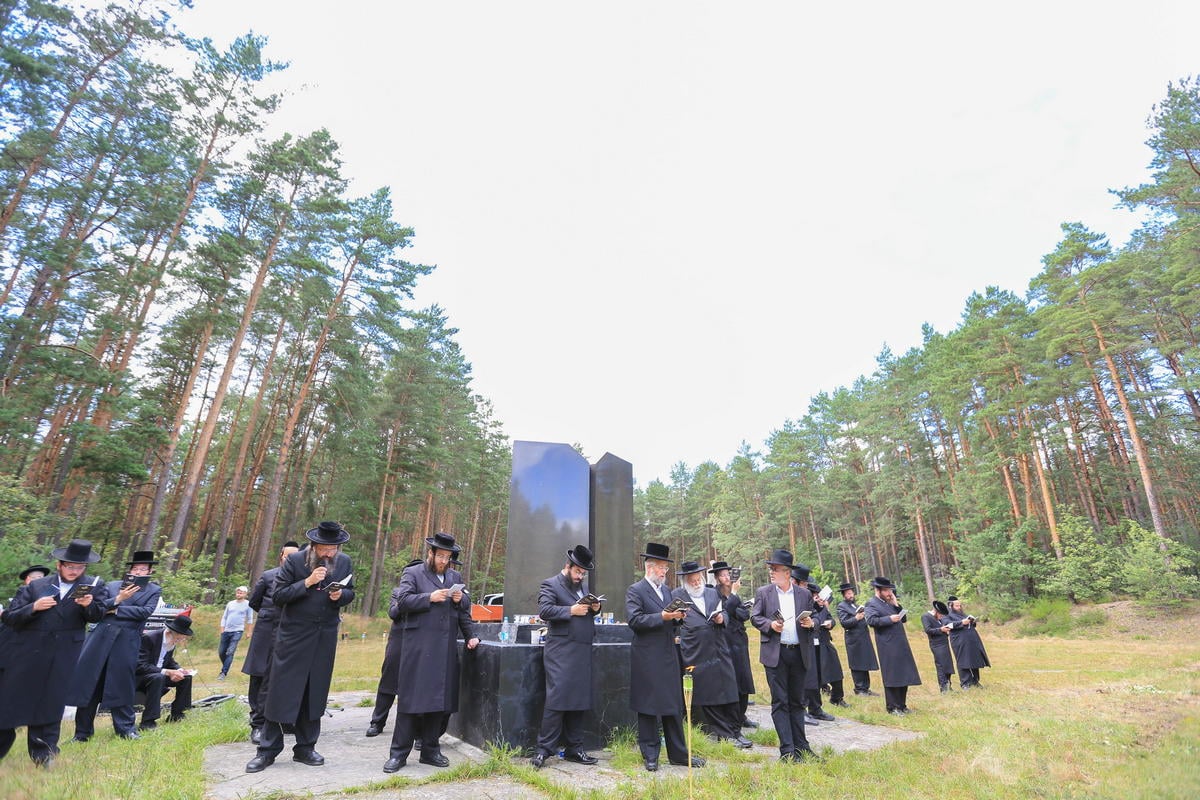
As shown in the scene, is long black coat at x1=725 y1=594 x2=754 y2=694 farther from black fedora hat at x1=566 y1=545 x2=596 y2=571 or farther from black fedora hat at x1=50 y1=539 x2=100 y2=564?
black fedora hat at x1=50 y1=539 x2=100 y2=564

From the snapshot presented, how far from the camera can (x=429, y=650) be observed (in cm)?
517

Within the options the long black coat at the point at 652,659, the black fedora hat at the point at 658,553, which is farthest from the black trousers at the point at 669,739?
the black fedora hat at the point at 658,553

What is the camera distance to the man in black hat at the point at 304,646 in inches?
187

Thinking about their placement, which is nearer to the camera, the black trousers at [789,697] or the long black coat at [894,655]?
the black trousers at [789,697]

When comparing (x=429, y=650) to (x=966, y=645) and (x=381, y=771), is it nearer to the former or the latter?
(x=381, y=771)

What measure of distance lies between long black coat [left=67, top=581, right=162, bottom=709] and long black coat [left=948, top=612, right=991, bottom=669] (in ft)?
A: 43.8

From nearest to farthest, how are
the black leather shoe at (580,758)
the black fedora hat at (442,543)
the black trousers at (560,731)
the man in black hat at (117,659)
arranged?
the black trousers at (560,731) → the black leather shoe at (580,758) → the black fedora hat at (442,543) → the man in black hat at (117,659)

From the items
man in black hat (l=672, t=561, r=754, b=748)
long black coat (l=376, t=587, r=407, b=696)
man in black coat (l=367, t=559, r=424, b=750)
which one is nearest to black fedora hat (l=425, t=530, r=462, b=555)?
man in black coat (l=367, t=559, r=424, b=750)

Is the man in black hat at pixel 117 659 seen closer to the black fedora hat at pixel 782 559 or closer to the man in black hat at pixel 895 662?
the black fedora hat at pixel 782 559

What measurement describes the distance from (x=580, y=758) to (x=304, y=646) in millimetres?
2783

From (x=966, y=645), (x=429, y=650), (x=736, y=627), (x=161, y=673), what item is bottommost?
(x=161, y=673)

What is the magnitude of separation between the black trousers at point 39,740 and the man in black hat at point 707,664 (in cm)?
625

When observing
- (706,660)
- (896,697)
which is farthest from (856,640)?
(706,660)

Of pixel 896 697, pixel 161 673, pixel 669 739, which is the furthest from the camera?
pixel 896 697
